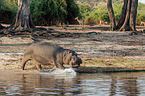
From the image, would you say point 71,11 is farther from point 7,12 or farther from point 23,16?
point 23,16

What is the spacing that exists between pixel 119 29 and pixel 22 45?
10.8 meters

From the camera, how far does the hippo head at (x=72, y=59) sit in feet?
27.7

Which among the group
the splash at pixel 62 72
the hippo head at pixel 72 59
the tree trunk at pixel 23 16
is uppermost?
the tree trunk at pixel 23 16

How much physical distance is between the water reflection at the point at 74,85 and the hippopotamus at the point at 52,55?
427 millimetres

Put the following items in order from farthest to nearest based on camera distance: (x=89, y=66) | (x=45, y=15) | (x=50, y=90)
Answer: (x=45, y=15) < (x=89, y=66) < (x=50, y=90)

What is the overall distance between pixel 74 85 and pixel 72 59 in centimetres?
133

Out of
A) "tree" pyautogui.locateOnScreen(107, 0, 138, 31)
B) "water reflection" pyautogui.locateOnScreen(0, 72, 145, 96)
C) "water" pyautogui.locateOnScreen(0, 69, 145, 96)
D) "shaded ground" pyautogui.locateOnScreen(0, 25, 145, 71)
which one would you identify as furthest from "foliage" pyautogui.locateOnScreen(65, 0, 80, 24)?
"water reflection" pyautogui.locateOnScreen(0, 72, 145, 96)

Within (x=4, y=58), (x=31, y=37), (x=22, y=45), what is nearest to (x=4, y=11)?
(x=31, y=37)

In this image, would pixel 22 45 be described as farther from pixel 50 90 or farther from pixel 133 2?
pixel 133 2

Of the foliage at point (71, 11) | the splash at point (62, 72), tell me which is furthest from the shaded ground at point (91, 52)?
the foliage at point (71, 11)

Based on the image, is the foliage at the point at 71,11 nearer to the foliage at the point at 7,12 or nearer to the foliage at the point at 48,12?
the foliage at the point at 48,12

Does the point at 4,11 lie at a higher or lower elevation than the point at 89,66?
higher

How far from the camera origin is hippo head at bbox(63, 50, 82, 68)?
8.45 meters

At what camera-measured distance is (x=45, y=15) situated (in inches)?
1273
